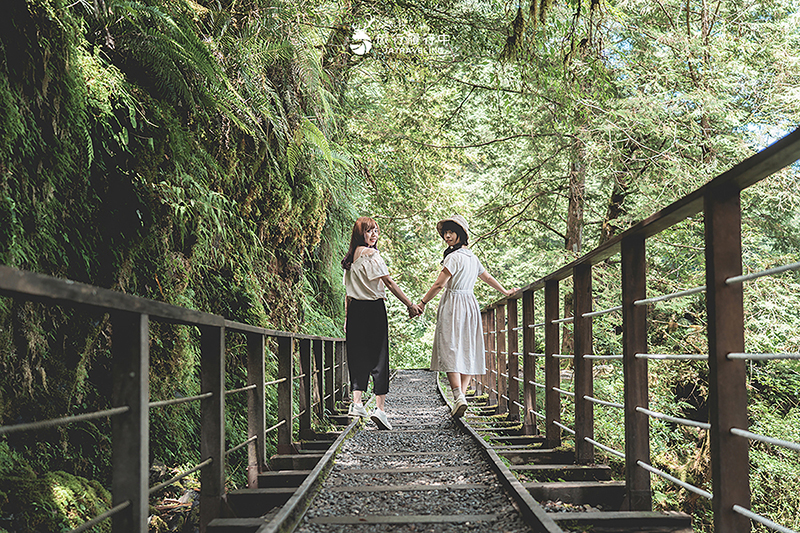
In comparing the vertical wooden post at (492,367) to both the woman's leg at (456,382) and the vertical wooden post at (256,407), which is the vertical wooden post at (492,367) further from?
the vertical wooden post at (256,407)

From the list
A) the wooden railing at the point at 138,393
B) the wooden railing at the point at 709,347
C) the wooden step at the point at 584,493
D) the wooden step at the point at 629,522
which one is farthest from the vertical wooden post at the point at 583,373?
the wooden railing at the point at 138,393

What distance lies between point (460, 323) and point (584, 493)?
320 cm

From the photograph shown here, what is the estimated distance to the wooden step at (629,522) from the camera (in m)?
2.98

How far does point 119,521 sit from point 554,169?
1423 cm

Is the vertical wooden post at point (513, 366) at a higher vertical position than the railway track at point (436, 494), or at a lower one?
higher

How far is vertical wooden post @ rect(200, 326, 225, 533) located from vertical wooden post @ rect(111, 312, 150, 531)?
102 cm

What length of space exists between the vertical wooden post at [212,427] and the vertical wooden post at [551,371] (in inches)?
106

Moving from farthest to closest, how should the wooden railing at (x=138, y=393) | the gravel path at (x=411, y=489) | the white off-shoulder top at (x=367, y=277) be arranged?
the white off-shoulder top at (x=367, y=277) → the gravel path at (x=411, y=489) → the wooden railing at (x=138, y=393)

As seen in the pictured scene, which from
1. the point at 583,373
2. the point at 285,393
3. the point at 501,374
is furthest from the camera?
the point at 501,374

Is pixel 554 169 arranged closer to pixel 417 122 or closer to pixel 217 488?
pixel 417 122

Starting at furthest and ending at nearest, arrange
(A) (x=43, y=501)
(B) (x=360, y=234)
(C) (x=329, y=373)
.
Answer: (C) (x=329, y=373) → (B) (x=360, y=234) → (A) (x=43, y=501)

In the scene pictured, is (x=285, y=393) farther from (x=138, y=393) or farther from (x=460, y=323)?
(x=138, y=393)

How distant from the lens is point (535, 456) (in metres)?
4.82

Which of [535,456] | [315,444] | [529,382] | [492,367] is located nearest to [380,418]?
[315,444]
